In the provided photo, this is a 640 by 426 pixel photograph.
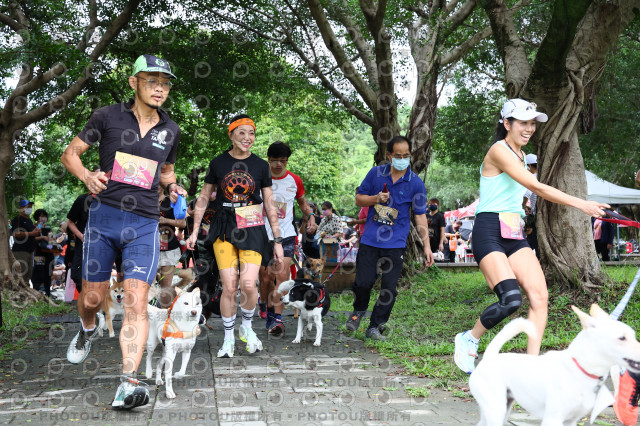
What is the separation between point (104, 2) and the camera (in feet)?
49.0

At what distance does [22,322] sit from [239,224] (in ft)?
17.5

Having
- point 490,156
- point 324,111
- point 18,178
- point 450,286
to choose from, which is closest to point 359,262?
point 490,156

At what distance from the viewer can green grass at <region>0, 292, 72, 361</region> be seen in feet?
27.0

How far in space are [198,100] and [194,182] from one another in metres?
3.48

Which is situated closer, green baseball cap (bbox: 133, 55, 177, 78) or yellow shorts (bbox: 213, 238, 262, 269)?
green baseball cap (bbox: 133, 55, 177, 78)

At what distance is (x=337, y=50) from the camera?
12734 mm

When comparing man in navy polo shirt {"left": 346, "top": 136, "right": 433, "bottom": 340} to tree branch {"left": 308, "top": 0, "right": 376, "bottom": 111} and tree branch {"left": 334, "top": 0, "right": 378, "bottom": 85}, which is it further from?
tree branch {"left": 334, "top": 0, "right": 378, "bottom": 85}

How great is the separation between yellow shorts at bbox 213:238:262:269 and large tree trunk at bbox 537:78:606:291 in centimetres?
394

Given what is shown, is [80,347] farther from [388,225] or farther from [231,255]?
[388,225]

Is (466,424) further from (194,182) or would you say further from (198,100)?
(198,100)

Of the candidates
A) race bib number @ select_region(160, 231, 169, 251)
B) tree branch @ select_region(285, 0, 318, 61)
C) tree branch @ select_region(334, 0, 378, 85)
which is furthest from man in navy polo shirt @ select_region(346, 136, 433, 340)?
tree branch @ select_region(285, 0, 318, 61)

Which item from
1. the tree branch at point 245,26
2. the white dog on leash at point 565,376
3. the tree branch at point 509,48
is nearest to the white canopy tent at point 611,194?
the tree branch at point 245,26

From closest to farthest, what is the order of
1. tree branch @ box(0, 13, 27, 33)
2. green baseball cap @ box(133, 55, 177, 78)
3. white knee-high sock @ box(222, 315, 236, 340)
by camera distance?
green baseball cap @ box(133, 55, 177, 78) → white knee-high sock @ box(222, 315, 236, 340) → tree branch @ box(0, 13, 27, 33)

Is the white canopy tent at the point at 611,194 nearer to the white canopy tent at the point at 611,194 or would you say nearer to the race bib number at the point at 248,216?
the white canopy tent at the point at 611,194
